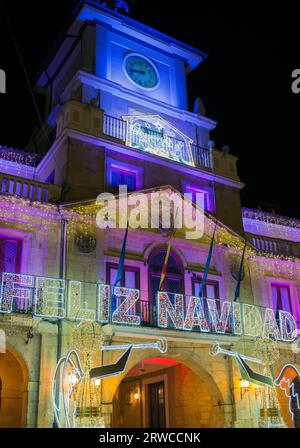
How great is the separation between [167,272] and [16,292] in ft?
18.9

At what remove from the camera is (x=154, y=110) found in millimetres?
22047

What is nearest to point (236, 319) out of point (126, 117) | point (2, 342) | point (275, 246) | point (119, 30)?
point (275, 246)

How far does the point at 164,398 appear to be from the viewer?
68.2 ft

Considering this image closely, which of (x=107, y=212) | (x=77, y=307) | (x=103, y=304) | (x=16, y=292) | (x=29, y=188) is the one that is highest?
(x=29, y=188)

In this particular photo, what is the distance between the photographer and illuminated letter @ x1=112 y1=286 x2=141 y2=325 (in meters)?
16.0

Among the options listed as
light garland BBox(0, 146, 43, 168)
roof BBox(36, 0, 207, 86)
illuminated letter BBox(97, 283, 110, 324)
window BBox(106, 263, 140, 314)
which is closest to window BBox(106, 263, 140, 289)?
window BBox(106, 263, 140, 314)

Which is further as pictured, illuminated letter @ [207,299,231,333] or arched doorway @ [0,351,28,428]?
illuminated letter @ [207,299,231,333]

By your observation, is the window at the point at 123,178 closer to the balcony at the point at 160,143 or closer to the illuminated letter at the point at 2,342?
the balcony at the point at 160,143

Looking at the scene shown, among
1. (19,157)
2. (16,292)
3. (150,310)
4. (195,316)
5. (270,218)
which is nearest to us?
(16,292)

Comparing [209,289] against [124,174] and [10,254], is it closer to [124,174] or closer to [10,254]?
[124,174]

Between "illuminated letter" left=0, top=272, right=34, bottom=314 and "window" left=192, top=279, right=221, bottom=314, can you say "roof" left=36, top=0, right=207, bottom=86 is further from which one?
"illuminated letter" left=0, top=272, right=34, bottom=314

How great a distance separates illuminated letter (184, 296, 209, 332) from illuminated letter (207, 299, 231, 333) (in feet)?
1.08

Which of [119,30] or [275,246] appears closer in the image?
[275,246]

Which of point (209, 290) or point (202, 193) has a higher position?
point (202, 193)
